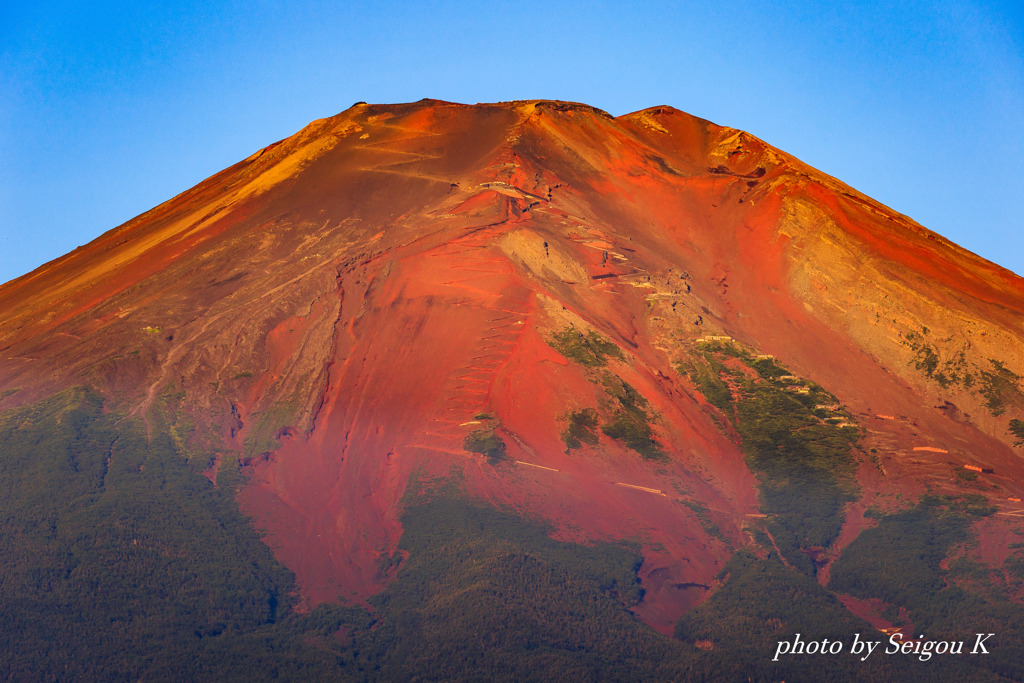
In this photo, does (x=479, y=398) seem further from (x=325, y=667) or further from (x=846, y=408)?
(x=846, y=408)

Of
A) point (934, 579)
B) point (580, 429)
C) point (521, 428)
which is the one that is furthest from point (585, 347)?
point (934, 579)

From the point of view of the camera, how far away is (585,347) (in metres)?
54.6

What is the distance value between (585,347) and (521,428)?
6.45 metres

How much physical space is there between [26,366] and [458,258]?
26154 mm

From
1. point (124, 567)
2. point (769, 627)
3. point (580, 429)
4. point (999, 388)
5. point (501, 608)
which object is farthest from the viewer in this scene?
point (999, 388)

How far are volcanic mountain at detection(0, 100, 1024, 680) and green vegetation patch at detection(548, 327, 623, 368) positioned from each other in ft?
0.53

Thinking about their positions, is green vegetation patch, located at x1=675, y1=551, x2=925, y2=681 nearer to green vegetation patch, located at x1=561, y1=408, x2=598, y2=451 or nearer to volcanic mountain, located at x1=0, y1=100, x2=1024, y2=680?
volcanic mountain, located at x1=0, y1=100, x2=1024, y2=680

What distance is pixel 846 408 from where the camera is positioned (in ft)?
180

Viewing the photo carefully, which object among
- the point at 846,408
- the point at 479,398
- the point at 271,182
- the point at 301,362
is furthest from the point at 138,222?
the point at 846,408

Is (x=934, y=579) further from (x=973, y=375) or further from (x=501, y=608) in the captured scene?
(x=501, y=608)

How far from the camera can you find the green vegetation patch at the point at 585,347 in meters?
54.0

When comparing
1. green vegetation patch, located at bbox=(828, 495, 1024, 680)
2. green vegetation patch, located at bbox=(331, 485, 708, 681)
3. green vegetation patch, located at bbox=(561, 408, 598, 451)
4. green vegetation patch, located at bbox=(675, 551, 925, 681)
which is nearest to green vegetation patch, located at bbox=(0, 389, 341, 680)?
green vegetation patch, located at bbox=(331, 485, 708, 681)

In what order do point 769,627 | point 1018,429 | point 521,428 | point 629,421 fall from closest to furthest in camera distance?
point 769,627 < point 521,428 < point 629,421 < point 1018,429

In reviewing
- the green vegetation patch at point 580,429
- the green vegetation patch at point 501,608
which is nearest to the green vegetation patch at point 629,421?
the green vegetation patch at point 580,429
